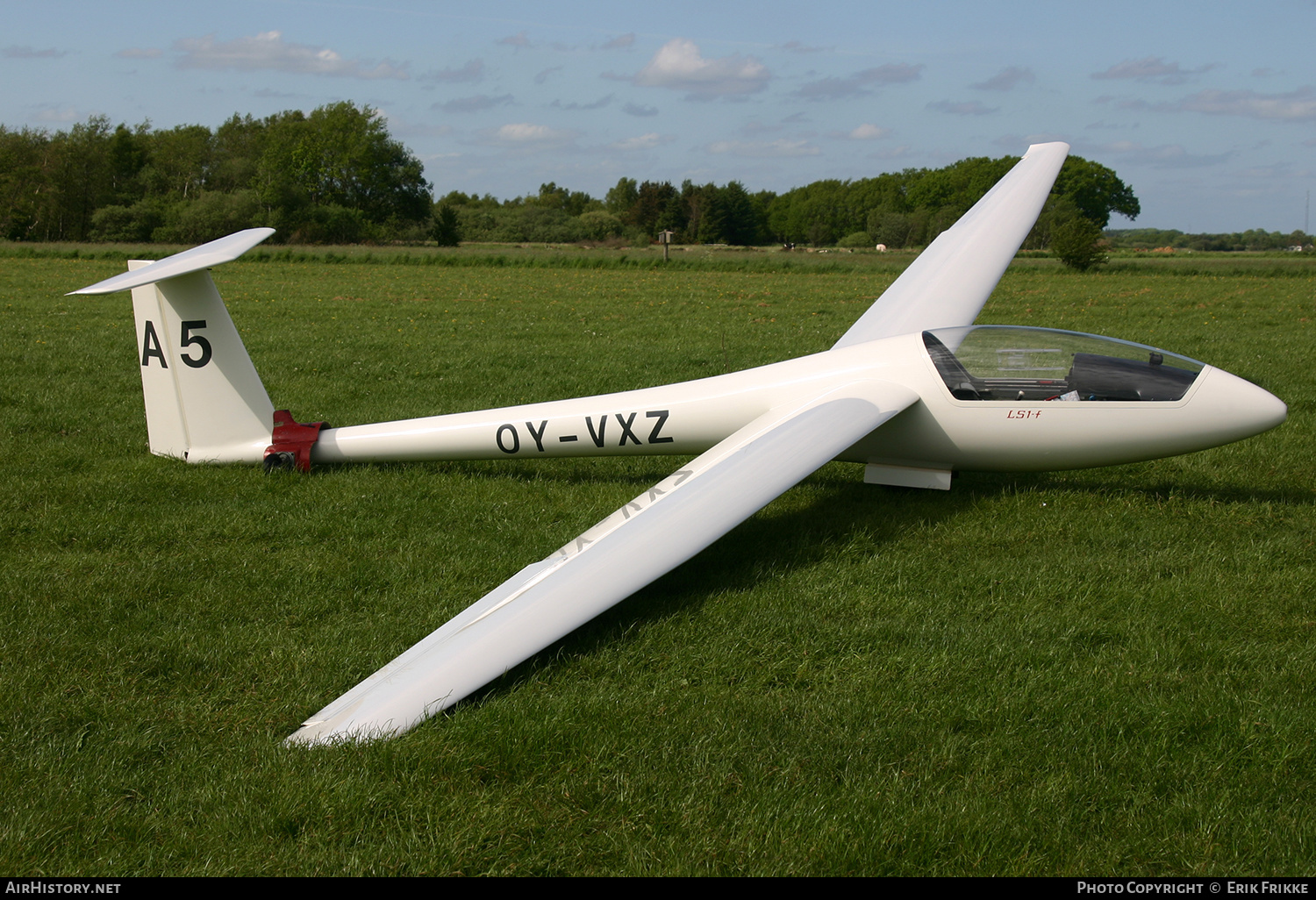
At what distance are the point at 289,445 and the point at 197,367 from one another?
39.7 inches

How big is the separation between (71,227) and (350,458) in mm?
93845

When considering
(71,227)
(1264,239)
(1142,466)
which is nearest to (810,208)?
(1264,239)

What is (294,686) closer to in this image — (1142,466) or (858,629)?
(858,629)

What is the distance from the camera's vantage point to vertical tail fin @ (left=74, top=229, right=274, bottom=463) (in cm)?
731

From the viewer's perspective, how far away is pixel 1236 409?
6.21 m

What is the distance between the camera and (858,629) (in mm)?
4816

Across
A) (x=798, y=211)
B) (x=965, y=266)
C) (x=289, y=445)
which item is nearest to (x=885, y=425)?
(x=965, y=266)

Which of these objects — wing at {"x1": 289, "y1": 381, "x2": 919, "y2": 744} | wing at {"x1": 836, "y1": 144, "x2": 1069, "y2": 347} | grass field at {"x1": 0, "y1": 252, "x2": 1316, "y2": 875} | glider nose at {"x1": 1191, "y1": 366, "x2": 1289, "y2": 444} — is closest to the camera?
grass field at {"x1": 0, "y1": 252, "x2": 1316, "y2": 875}

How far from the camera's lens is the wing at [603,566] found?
384 cm

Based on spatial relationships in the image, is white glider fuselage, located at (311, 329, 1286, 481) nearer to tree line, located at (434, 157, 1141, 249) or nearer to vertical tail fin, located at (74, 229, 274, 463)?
vertical tail fin, located at (74, 229, 274, 463)

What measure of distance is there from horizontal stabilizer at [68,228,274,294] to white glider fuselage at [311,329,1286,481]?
1.79 metres

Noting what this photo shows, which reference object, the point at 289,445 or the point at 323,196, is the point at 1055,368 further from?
the point at 323,196

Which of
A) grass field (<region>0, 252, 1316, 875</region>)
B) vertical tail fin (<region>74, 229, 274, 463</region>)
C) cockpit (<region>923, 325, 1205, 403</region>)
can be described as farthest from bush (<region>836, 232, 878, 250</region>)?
vertical tail fin (<region>74, 229, 274, 463</region>)

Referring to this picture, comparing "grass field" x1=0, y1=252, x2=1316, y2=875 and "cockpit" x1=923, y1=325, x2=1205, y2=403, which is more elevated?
"cockpit" x1=923, y1=325, x2=1205, y2=403
